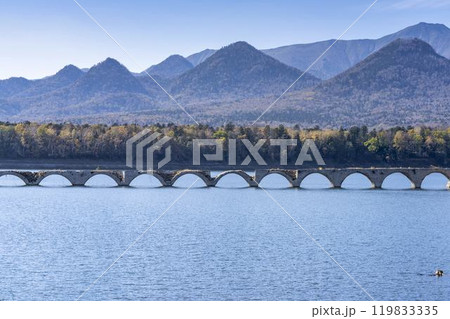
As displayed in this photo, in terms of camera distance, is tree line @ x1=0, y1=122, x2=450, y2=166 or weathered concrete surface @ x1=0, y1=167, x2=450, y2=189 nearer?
weathered concrete surface @ x1=0, y1=167, x2=450, y2=189

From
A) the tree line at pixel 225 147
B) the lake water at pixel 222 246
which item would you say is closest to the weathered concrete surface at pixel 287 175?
the lake water at pixel 222 246

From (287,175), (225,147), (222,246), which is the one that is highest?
(225,147)

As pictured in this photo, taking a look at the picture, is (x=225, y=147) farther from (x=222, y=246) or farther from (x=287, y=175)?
(x=222, y=246)

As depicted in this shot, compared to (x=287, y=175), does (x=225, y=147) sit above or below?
above

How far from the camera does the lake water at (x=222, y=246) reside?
4153cm

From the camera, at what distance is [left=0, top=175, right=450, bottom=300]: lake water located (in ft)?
136

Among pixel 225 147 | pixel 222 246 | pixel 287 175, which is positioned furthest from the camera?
pixel 225 147

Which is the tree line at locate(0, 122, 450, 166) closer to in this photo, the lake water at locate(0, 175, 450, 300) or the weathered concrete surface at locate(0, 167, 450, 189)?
the weathered concrete surface at locate(0, 167, 450, 189)

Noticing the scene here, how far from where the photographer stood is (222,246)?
53.5 meters

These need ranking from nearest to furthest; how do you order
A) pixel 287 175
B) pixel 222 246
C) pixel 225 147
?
pixel 222 246
pixel 287 175
pixel 225 147

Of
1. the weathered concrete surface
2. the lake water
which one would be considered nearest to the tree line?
the weathered concrete surface

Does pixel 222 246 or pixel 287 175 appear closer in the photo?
pixel 222 246

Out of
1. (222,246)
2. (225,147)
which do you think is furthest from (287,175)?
(222,246)
